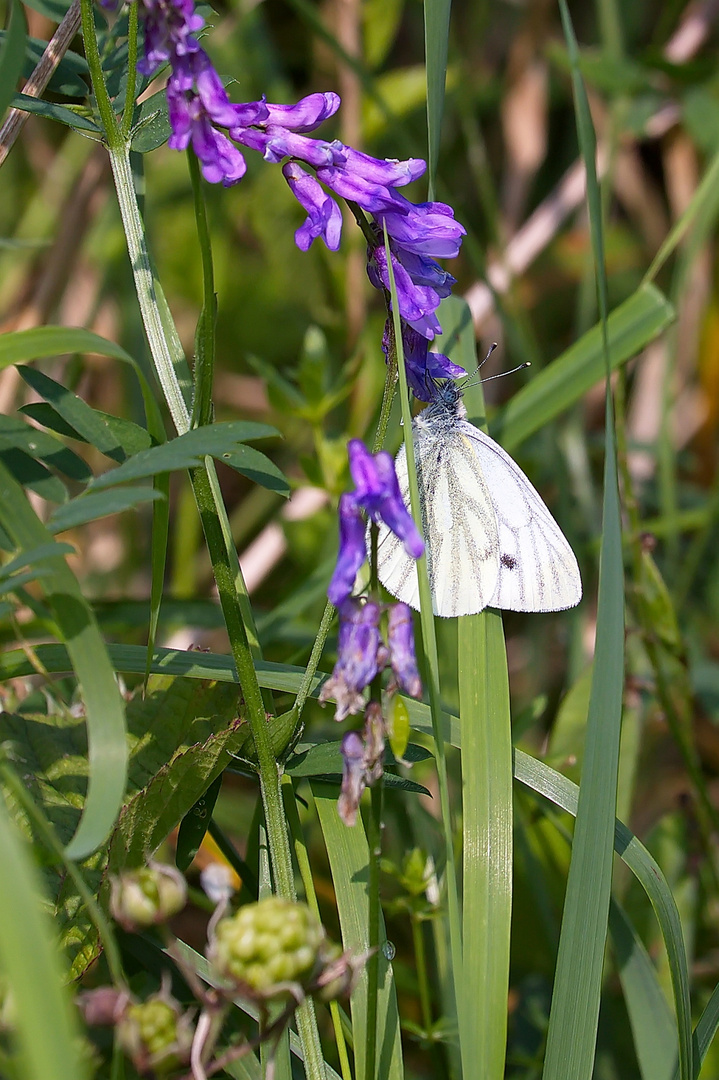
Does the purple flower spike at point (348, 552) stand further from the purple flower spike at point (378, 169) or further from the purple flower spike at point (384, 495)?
the purple flower spike at point (378, 169)

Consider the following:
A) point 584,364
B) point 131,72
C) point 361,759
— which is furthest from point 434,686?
point 584,364

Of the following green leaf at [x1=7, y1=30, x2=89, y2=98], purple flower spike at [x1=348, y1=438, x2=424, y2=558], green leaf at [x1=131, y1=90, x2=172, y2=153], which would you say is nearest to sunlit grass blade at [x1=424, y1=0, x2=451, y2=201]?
green leaf at [x1=131, y1=90, x2=172, y2=153]

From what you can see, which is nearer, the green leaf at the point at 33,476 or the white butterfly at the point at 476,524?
the green leaf at the point at 33,476

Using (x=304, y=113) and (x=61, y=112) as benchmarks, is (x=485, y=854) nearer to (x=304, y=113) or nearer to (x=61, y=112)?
(x=304, y=113)

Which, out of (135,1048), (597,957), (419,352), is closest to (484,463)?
(419,352)

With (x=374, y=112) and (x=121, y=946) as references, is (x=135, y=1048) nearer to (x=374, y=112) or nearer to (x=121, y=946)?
(x=121, y=946)

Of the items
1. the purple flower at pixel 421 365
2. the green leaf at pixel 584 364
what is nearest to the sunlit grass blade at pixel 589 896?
the purple flower at pixel 421 365
